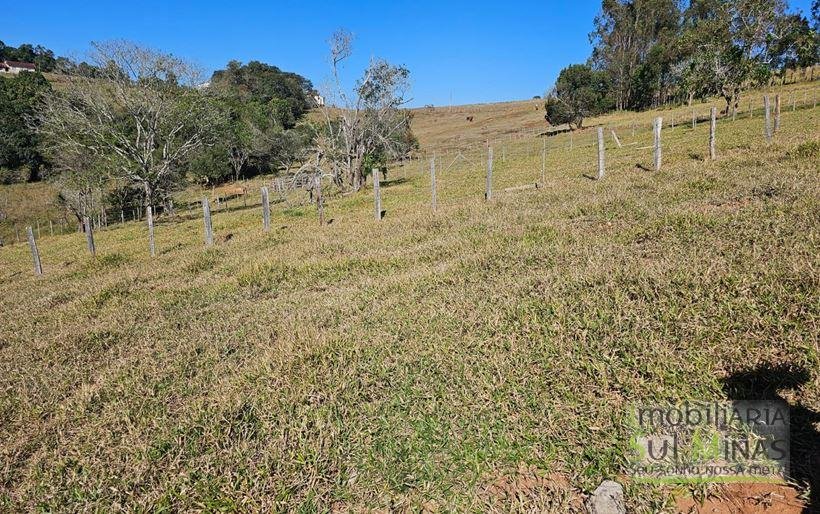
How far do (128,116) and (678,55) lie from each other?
2172 inches

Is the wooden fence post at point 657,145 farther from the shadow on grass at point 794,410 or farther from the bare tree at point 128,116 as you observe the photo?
the bare tree at point 128,116

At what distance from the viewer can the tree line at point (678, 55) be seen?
30.5 metres

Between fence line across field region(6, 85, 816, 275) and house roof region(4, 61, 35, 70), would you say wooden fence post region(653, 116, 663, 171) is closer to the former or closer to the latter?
fence line across field region(6, 85, 816, 275)

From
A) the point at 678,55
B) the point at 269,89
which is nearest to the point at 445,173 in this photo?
the point at 678,55

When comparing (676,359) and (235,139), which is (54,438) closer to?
(676,359)

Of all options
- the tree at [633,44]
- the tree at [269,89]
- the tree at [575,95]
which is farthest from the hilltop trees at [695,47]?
the tree at [269,89]

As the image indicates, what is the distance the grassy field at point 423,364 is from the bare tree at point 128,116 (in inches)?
909

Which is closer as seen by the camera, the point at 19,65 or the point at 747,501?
the point at 747,501

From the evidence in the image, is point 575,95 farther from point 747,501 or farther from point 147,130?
point 747,501

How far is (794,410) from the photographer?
305cm

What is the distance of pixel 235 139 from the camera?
4588cm

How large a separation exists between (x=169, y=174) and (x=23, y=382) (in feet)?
99.4

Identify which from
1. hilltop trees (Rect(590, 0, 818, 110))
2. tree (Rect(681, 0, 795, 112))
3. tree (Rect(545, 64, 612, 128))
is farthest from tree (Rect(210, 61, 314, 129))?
tree (Rect(681, 0, 795, 112))

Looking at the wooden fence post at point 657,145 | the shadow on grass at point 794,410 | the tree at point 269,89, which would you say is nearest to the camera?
the shadow on grass at point 794,410
